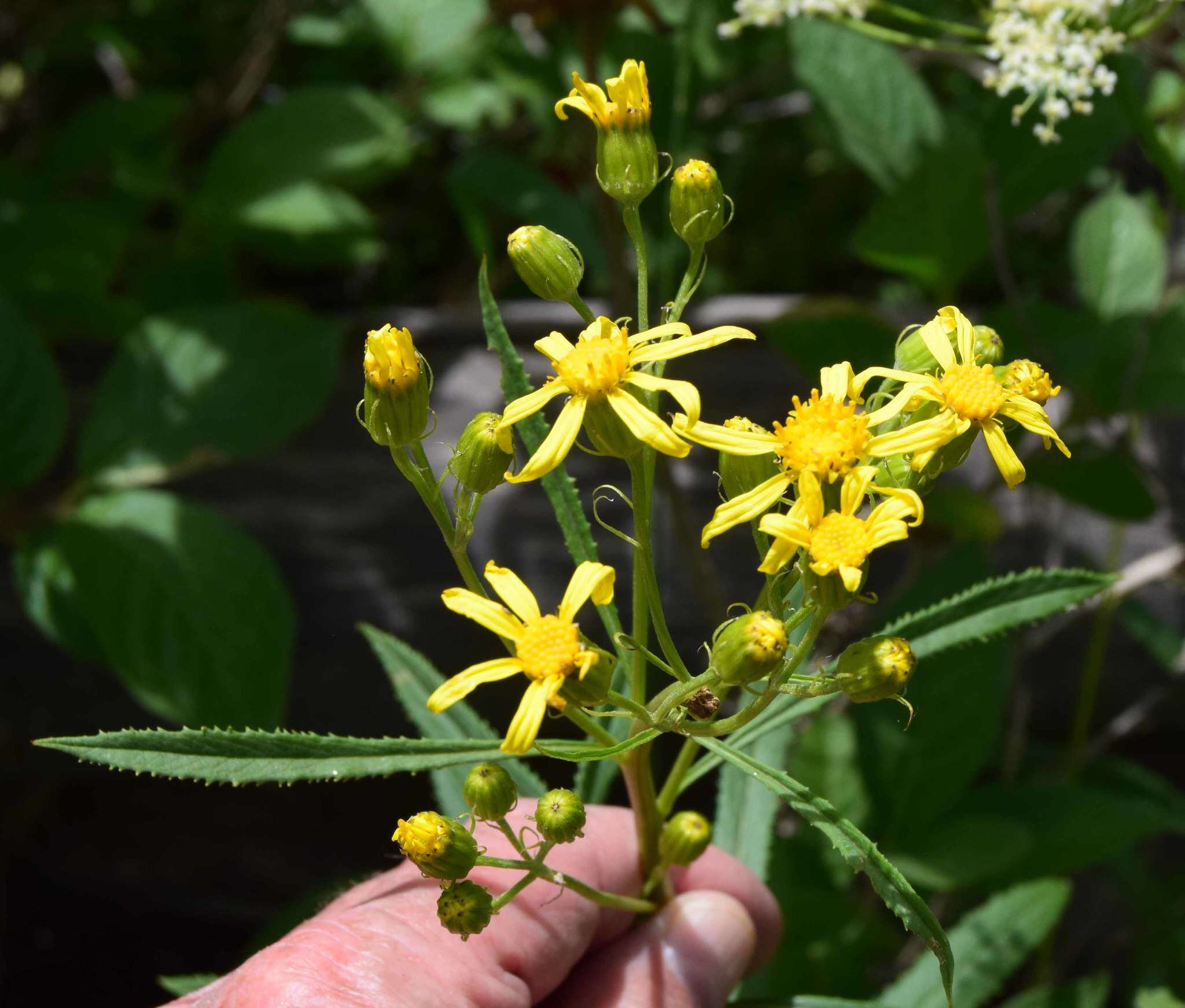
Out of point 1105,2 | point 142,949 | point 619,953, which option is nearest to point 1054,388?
point 1105,2

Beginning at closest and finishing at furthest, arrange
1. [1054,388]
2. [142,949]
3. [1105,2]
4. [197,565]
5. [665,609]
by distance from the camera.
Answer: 1. [1054,388]
2. [1105,2]
3. [197,565]
4. [665,609]
5. [142,949]

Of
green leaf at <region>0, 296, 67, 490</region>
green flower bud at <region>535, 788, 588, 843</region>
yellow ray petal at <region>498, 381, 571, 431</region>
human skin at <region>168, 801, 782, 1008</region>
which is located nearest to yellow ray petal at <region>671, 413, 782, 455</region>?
yellow ray petal at <region>498, 381, 571, 431</region>

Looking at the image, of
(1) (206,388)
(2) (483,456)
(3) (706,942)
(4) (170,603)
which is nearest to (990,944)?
(3) (706,942)

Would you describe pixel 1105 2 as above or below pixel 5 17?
above

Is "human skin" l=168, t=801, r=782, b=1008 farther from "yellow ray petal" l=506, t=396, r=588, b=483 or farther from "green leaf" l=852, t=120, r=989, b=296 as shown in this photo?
"green leaf" l=852, t=120, r=989, b=296

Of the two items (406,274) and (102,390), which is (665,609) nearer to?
(406,274)

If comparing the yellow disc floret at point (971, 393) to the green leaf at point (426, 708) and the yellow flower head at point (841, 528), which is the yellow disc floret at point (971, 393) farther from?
the green leaf at point (426, 708)
